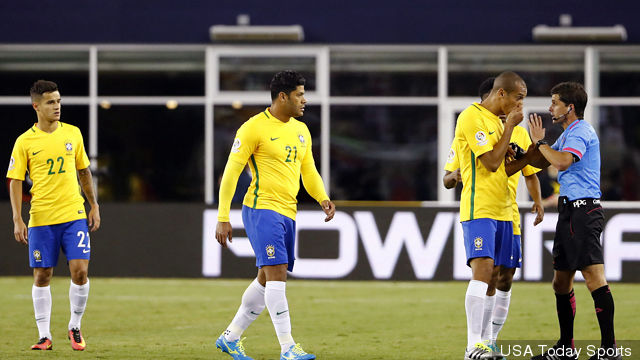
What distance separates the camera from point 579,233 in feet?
25.6

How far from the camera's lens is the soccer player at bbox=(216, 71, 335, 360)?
25.7ft

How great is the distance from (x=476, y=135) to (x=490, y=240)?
2.50 feet

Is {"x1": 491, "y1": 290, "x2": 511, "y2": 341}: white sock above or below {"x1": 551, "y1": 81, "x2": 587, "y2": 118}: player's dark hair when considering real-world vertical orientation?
below

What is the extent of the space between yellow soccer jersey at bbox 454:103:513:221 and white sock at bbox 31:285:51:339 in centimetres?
364

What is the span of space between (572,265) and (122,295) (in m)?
7.46

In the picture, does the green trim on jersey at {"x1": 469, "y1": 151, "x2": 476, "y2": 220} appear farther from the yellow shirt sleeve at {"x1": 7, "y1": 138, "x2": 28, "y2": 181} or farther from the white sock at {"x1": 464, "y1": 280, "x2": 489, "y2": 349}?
the yellow shirt sleeve at {"x1": 7, "y1": 138, "x2": 28, "y2": 181}

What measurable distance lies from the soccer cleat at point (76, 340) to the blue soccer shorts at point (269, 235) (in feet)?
6.60

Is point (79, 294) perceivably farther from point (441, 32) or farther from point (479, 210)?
point (441, 32)

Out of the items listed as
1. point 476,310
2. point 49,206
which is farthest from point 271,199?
point 49,206

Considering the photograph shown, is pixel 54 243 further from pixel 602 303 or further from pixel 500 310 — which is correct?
pixel 602 303

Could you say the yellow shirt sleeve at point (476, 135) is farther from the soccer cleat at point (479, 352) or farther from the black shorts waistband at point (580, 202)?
the soccer cleat at point (479, 352)

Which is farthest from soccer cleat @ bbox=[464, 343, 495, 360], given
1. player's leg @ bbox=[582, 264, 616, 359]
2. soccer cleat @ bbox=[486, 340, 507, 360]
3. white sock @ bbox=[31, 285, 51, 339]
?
white sock @ bbox=[31, 285, 51, 339]

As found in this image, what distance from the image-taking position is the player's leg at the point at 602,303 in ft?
25.5

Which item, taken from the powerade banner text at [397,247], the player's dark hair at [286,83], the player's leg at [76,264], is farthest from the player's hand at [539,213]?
the powerade banner text at [397,247]
